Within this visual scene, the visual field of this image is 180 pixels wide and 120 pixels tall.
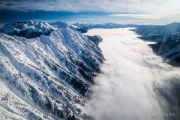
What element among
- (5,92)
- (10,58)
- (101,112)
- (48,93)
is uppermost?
(10,58)

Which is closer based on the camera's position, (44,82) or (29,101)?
(29,101)

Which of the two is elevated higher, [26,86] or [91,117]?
[26,86]

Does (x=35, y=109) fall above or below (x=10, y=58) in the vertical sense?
below

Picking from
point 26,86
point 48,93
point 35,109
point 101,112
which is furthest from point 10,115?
point 101,112

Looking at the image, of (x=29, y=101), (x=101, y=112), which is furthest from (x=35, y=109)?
(x=101, y=112)

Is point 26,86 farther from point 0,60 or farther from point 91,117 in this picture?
point 91,117

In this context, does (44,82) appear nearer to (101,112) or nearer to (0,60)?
(0,60)

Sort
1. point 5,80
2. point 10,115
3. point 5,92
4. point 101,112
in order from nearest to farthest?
point 10,115, point 5,92, point 5,80, point 101,112

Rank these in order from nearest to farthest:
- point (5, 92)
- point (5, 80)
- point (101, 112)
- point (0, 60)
Answer: point (5, 92)
point (5, 80)
point (0, 60)
point (101, 112)

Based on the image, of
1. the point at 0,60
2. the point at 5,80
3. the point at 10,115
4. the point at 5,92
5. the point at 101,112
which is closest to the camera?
the point at 10,115
